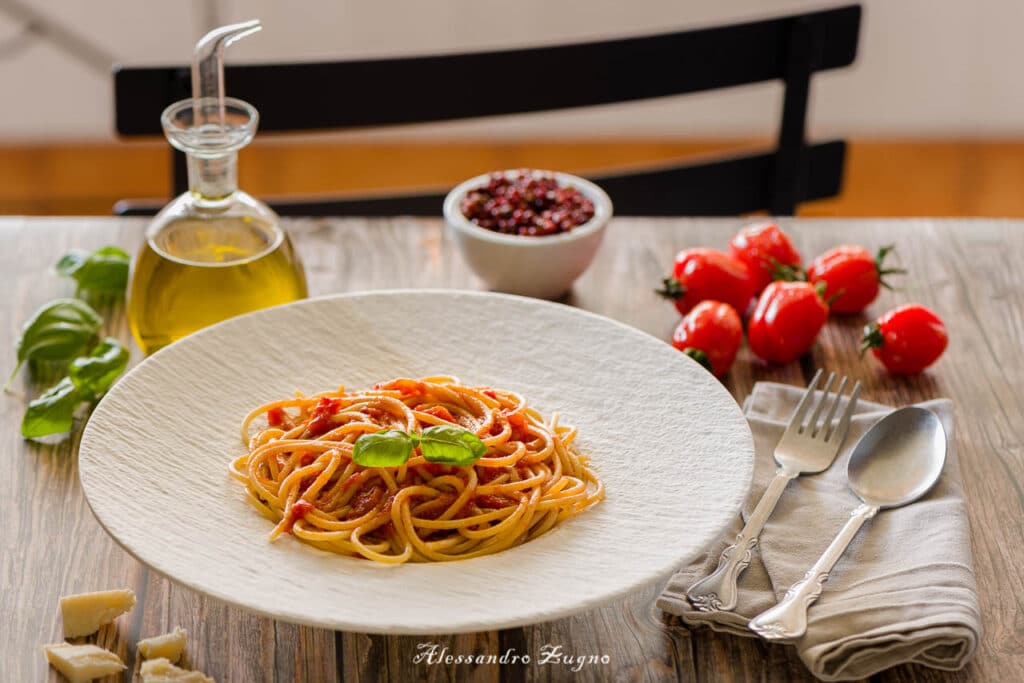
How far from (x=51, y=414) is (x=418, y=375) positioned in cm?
43

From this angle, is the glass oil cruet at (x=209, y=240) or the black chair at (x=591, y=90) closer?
the glass oil cruet at (x=209, y=240)

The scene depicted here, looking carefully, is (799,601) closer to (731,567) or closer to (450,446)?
(731,567)

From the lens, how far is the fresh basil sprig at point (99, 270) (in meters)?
1.79

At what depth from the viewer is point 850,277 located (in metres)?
1.78

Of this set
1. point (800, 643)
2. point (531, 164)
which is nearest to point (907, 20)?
point (531, 164)

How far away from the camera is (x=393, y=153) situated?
4734 millimetres

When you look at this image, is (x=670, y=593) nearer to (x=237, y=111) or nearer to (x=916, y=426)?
(x=916, y=426)

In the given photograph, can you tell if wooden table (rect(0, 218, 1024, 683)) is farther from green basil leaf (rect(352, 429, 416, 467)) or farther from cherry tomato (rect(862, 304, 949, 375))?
green basil leaf (rect(352, 429, 416, 467))

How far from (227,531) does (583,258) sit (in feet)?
2.62

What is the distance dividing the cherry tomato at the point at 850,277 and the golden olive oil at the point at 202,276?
765mm

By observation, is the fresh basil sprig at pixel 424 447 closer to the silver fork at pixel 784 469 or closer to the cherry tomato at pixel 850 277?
the silver fork at pixel 784 469

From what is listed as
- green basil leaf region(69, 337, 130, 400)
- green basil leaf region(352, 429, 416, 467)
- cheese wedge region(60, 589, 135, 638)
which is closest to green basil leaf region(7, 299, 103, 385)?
green basil leaf region(69, 337, 130, 400)

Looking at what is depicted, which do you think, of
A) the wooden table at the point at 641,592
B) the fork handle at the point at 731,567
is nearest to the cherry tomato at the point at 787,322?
the wooden table at the point at 641,592
